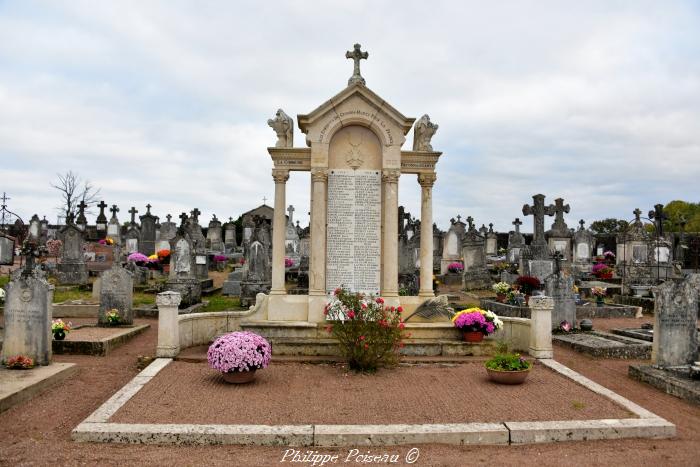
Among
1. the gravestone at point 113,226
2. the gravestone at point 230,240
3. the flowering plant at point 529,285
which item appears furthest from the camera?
the gravestone at point 230,240

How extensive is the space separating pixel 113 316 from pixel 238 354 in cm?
680

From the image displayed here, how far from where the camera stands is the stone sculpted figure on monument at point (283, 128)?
1034 centimetres

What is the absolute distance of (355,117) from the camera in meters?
10.1

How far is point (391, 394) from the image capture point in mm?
6930

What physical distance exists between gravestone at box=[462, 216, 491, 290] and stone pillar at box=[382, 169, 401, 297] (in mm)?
14273

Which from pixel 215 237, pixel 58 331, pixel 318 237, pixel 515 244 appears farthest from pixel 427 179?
pixel 215 237

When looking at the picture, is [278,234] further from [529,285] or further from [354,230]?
[529,285]

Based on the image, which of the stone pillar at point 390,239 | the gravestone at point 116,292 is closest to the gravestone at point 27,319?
the gravestone at point 116,292

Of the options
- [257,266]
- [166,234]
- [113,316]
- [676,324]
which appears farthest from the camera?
[166,234]

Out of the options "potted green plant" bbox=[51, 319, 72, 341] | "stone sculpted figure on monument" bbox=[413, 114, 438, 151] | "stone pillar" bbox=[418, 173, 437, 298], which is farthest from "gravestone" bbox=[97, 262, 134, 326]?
"stone sculpted figure on monument" bbox=[413, 114, 438, 151]

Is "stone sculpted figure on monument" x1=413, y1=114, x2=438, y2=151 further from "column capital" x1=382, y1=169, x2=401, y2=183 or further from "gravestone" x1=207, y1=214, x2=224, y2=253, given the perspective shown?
"gravestone" x1=207, y1=214, x2=224, y2=253

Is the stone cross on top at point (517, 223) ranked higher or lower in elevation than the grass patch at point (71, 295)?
higher

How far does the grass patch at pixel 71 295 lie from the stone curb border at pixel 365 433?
1358cm

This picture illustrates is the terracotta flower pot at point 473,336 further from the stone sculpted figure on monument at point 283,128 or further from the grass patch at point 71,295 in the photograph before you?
the grass patch at point 71,295
